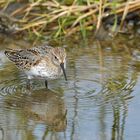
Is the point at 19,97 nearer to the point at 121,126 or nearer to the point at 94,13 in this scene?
the point at 121,126

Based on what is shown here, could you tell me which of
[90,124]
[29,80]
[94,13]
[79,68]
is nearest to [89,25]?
[94,13]

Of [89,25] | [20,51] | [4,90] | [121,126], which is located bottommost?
[121,126]

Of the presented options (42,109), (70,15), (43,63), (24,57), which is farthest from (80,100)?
(70,15)

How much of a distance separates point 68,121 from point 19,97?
976mm

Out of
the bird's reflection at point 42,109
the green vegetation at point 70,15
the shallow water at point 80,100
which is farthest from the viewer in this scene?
the green vegetation at point 70,15

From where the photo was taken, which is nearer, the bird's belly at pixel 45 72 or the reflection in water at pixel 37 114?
the reflection in water at pixel 37 114

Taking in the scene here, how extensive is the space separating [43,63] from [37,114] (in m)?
1.05

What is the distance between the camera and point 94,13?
9.65 metres

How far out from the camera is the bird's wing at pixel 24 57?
743 cm

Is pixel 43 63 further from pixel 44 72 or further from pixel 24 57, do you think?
pixel 24 57

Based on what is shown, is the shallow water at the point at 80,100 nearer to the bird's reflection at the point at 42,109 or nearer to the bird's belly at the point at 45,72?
the bird's reflection at the point at 42,109

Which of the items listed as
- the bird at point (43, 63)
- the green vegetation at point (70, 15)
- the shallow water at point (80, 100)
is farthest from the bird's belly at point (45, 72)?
the green vegetation at point (70, 15)

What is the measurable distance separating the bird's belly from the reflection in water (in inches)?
7.6

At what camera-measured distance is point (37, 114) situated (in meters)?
6.50
